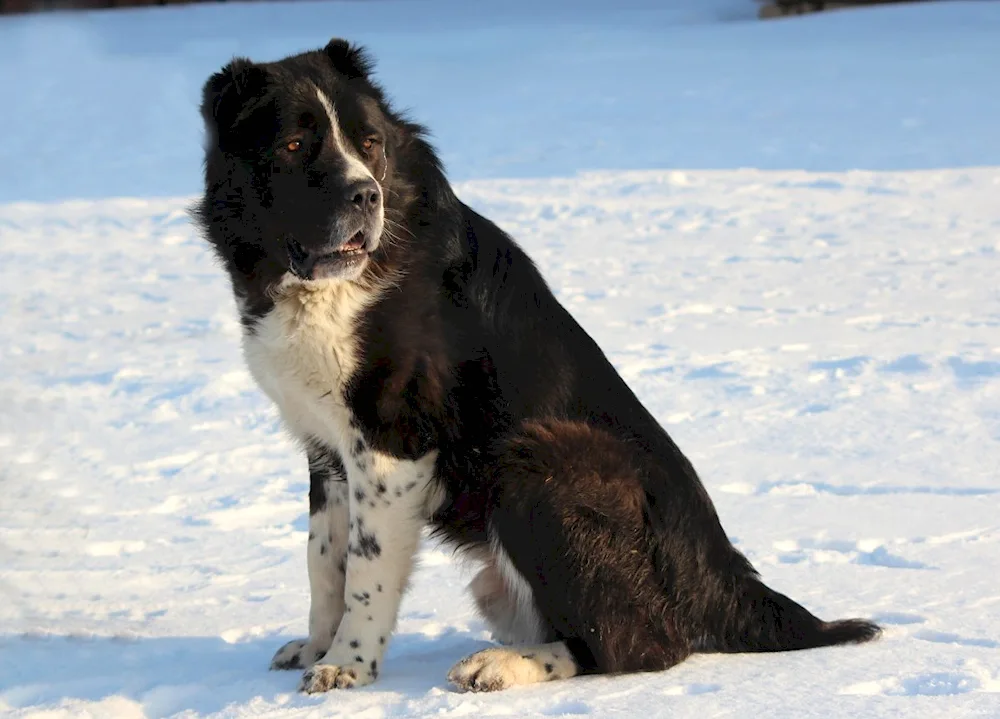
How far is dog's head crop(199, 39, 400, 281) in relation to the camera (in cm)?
342

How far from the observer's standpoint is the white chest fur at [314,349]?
339 cm

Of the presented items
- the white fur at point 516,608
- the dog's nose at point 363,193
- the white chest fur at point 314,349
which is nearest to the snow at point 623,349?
the white fur at point 516,608

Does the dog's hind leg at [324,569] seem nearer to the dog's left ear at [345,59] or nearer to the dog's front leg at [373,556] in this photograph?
the dog's front leg at [373,556]

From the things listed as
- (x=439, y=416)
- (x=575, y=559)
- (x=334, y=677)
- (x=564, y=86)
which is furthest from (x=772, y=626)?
(x=564, y=86)

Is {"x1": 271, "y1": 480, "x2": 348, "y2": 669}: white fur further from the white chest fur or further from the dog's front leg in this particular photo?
the white chest fur

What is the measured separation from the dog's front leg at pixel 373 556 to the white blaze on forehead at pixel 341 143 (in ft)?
2.31

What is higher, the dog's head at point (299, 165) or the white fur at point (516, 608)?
the dog's head at point (299, 165)

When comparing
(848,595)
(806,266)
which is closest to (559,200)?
(806,266)

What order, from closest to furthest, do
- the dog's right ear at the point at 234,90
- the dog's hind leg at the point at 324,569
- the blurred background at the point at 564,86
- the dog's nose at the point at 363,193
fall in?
the dog's nose at the point at 363,193
the dog's right ear at the point at 234,90
the dog's hind leg at the point at 324,569
the blurred background at the point at 564,86

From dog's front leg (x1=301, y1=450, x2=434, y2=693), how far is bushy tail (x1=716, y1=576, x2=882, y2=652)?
0.86 m

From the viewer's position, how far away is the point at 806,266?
8445 millimetres

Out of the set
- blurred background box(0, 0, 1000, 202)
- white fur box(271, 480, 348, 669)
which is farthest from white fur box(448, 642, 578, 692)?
blurred background box(0, 0, 1000, 202)

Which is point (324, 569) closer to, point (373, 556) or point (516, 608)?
point (373, 556)

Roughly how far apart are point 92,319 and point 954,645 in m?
5.90
